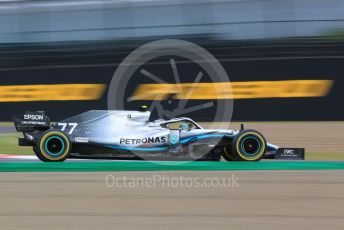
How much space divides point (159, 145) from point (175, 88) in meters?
6.30

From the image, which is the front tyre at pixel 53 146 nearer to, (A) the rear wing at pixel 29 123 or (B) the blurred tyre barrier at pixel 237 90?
(A) the rear wing at pixel 29 123

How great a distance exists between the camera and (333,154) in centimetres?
999

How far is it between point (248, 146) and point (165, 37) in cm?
815

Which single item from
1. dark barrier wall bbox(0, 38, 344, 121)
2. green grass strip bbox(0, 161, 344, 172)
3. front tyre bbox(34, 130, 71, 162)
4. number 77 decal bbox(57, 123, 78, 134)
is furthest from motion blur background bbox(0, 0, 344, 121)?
front tyre bbox(34, 130, 71, 162)

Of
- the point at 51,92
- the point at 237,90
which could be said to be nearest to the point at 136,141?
the point at 237,90

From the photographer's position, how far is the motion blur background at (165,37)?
44.4ft

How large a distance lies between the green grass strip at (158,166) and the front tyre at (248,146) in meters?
0.24

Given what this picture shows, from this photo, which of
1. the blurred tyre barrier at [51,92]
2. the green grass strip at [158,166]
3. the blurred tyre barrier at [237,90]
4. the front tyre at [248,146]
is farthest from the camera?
the blurred tyre barrier at [51,92]

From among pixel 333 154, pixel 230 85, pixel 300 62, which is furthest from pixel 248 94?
pixel 333 154
